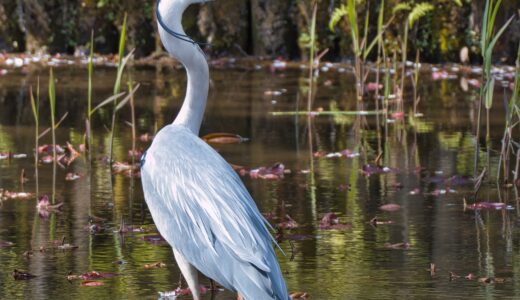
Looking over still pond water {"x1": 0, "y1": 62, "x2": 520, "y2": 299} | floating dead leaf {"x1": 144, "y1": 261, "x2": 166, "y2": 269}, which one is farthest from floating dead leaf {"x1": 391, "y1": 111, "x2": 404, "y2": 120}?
floating dead leaf {"x1": 144, "y1": 261, "x2": 166, "y2": 269}

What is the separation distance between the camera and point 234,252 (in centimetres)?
501

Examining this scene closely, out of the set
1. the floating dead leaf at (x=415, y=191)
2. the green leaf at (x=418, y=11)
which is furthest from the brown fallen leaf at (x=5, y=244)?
the green leaf at (x=418, y=11)

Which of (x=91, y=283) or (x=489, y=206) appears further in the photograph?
(x=489, y=206)

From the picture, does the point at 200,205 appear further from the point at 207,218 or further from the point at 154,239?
the point at 154,239

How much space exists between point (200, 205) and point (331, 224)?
2454 millimetres

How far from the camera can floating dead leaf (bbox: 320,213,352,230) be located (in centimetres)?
759

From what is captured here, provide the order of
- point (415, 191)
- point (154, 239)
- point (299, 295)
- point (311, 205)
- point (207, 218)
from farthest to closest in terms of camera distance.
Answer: point (415, 191) < point (311, 205) < point (154, 239) < point (299, 295) < point (207, 218)

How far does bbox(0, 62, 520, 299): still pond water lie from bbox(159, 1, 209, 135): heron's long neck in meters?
0.85

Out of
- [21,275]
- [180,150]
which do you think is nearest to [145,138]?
[21,275]

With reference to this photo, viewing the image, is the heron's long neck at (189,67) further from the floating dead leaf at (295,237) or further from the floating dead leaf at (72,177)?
the floating dead leaf at (72,177)

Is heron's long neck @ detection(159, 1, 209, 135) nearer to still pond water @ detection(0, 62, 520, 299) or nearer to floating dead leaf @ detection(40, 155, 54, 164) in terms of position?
still pond water @ detection(0, 62, 520, 299)

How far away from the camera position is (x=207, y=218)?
5238 millimetres

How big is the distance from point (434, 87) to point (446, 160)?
5.38 m

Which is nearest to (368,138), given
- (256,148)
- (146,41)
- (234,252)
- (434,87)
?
(256,148)
